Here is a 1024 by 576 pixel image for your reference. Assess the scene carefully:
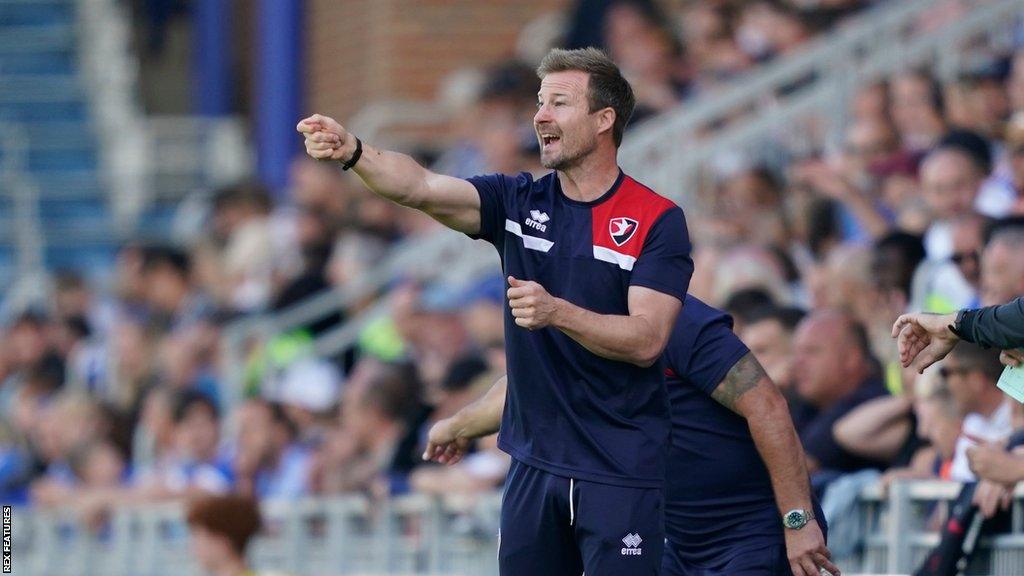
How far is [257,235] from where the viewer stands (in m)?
15.0

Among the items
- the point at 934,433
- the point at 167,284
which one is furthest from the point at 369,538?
the point at 167,284

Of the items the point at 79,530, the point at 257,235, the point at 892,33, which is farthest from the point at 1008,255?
the point at 257,235

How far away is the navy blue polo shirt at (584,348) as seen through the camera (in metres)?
5.58

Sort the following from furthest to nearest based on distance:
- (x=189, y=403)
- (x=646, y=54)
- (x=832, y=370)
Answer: (x=646, y=54)
(x=189, y=403)
(x=832, y=370)

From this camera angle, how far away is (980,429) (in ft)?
23.2

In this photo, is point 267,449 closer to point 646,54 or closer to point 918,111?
point 646,54

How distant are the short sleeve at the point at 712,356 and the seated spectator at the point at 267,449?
5.65m

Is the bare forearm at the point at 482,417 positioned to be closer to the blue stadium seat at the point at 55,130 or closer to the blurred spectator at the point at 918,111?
the blurred spectator at the point at 918,111

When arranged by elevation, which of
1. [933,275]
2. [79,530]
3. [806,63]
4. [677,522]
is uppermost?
[806,63]

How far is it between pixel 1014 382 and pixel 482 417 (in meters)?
1.51

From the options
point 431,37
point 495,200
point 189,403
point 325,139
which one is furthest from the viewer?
point 431,37

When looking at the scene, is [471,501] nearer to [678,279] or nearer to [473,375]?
[473,375]

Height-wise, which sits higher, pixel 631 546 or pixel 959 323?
pixel 959 323

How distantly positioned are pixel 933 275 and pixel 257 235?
7.46 meters
